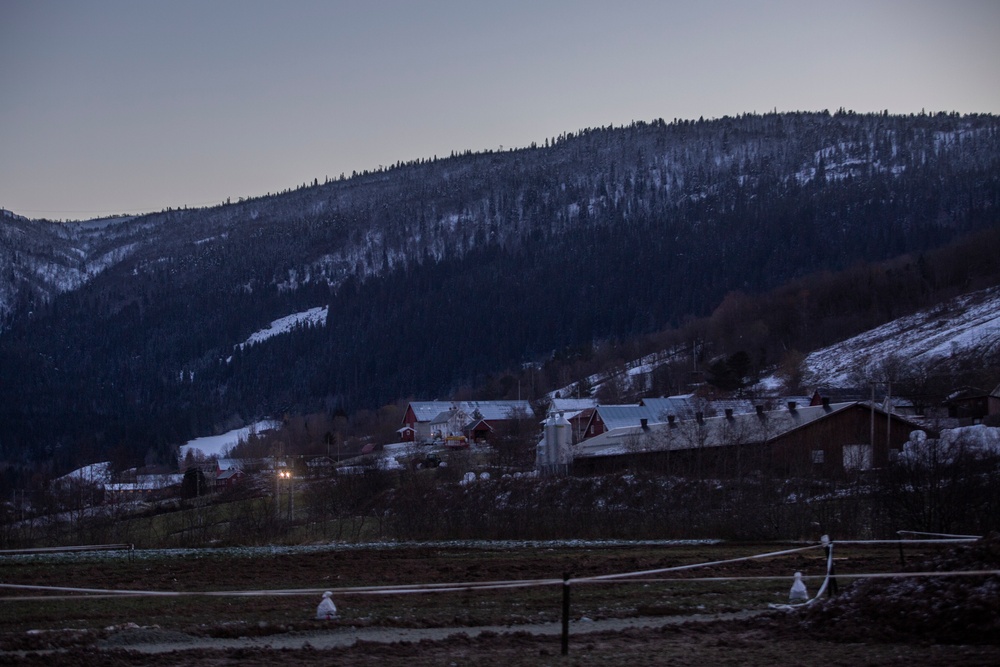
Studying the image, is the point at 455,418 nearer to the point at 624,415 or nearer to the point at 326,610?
the point at 624,415

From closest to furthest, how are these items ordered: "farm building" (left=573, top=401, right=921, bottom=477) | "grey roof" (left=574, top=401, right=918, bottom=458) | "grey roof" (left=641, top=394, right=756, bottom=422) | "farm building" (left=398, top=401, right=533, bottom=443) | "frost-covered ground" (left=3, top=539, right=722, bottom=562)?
"frost-covered ground" (left=3, top=539, right=722, bottom=562), "farm building" (left=573, top=401, right=921, bottom=477), "grey roof" (left=574, top=401, right=918, bottom=458), "grey roof" (left=641, top=394, right=756, bottom=422), "farm building" (left=398, top=401, right=533, bottom=443)

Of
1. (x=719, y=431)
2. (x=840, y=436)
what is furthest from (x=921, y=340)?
(x=840, y=436)

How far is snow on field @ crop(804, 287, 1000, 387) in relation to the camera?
121m

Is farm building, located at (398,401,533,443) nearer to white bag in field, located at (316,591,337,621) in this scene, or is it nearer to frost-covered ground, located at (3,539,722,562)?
frost-covered ground, located at (3,539,722,562)

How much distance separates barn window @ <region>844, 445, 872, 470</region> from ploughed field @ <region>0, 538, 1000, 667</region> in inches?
1144

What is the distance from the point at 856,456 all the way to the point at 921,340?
77.6m

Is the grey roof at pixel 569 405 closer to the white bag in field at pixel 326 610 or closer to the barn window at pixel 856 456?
the barn window at pixel 856 456

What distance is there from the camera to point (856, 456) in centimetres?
6269

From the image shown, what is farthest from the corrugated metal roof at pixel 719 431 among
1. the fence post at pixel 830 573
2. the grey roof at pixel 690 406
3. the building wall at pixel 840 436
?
the fence post at pixel 830 573

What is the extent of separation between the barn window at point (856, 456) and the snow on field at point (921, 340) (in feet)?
184

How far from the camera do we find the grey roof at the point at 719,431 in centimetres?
7212

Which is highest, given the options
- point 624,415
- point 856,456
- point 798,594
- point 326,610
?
point 624,415

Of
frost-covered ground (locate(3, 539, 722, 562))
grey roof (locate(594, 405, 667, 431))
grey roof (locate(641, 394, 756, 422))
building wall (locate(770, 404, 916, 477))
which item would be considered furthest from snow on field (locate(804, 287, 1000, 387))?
frost-covered ground (locate(3, 539, 722, 562))

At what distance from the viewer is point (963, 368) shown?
4353 inches
